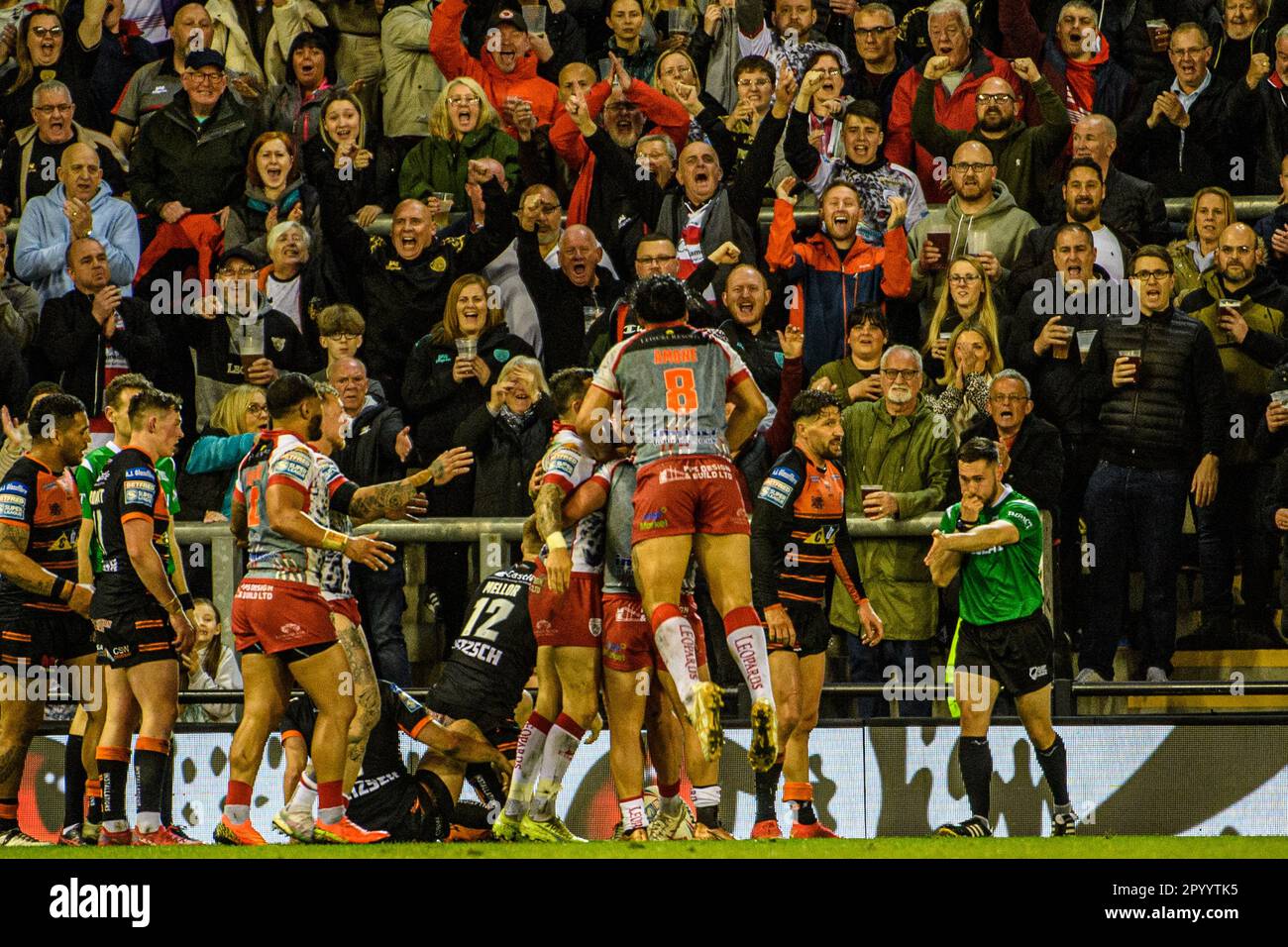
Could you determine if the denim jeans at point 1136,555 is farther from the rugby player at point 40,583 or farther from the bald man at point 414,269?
the rugby player at point 40,583

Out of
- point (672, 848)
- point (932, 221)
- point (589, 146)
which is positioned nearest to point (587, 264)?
point (589, 146)

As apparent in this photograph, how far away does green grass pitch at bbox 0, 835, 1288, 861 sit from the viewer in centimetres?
782

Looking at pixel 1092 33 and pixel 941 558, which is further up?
pixel 1092 33

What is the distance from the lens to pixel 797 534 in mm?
10336

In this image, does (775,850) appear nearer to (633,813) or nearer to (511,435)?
(633,813)

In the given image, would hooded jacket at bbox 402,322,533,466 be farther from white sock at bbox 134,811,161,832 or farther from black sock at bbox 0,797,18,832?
white sock at bbox 134,811,161,832

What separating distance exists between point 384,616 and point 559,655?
260cm

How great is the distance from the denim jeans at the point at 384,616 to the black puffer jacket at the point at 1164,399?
449 cm

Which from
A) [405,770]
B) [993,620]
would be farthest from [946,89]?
[405,770]

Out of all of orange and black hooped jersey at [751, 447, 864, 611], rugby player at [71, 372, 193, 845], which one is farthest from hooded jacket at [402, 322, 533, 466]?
orange and black hooped jersey at [751, 447, 864, 611]
